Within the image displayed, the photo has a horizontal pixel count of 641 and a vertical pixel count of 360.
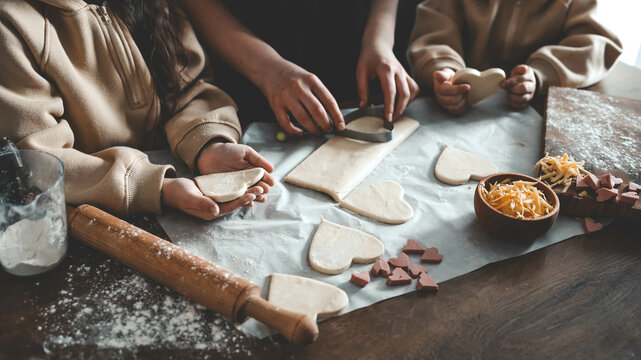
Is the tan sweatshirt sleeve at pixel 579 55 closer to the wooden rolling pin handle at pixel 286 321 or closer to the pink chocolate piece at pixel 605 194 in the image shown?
the pink chocolate piece at pixel 605 194

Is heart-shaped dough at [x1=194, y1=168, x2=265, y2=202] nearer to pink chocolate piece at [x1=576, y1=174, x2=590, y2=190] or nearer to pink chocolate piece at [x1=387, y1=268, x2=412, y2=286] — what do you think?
pink chocolate piece at [x1=387, y1=268, x2=412, y2=286]

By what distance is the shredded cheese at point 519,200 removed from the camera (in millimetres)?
899

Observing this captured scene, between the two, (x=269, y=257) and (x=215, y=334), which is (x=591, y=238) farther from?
(x=215, y=334)

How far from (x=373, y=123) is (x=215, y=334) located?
32.1 inches

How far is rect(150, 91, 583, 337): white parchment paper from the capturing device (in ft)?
2.88

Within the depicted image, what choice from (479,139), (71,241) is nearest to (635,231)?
(479,139)

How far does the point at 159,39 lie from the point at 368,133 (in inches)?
23.2

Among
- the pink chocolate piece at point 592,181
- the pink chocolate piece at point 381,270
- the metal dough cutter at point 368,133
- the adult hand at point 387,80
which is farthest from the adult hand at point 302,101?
the pink chocolate piece at point 592,181

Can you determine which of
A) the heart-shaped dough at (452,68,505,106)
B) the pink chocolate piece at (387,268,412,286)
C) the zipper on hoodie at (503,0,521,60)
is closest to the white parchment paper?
the pink chocolate piece at (387,268,412,286)

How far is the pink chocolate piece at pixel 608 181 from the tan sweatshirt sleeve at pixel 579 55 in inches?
20.7

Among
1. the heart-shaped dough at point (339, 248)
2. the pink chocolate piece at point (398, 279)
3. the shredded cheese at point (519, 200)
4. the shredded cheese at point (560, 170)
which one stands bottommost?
the heart-shaped dough at point (339, 248)

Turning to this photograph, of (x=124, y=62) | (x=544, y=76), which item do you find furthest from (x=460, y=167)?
(x=124, y=62)

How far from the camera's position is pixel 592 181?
998mm

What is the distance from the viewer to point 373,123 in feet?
4.45
